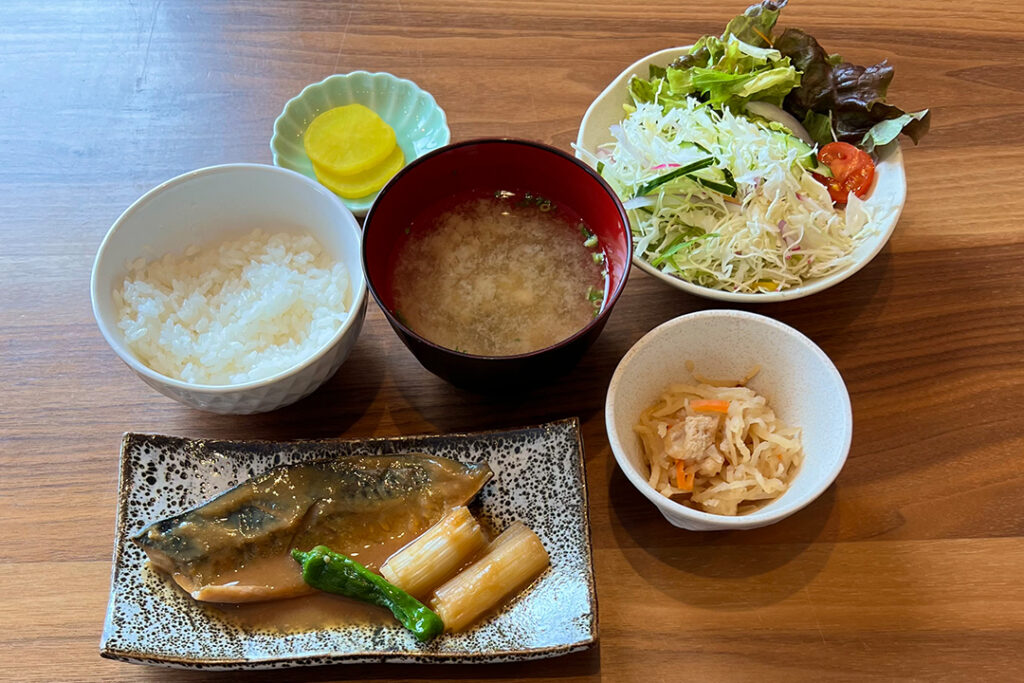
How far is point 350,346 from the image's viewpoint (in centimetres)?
182

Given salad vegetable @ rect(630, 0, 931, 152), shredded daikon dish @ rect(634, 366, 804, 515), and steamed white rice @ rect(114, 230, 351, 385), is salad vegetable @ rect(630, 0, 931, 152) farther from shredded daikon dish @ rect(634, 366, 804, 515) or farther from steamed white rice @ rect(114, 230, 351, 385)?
steamed white rice @ rect(114, 230, 351, 385)

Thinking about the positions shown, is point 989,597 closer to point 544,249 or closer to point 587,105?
point 544,249

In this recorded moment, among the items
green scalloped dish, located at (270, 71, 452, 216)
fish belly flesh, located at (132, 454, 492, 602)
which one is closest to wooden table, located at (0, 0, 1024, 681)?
green scalloped dish, located at (270, 71, 452, 216)

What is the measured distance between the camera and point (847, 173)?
210cm

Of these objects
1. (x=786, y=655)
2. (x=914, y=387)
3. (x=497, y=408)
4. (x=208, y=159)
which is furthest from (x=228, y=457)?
(x=914, y=387)

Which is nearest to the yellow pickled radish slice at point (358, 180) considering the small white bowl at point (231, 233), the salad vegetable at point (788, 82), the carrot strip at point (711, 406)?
the small white bowl at point (231, 233)

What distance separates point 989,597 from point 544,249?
1253mm

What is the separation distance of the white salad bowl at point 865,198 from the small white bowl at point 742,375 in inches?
4.8

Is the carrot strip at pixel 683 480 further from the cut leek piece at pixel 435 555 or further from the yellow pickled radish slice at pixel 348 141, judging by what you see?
the yellow pickled radish slice at pixel 348 141

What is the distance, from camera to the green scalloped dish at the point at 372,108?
2.30 meters

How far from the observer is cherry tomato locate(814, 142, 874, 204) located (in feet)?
6.85

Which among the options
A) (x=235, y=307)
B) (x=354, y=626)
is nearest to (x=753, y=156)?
(x=235, y=307)

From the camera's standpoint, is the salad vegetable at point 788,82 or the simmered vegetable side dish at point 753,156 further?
the salad vegetable at point 788,82

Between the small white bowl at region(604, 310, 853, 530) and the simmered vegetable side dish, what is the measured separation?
199 mm
